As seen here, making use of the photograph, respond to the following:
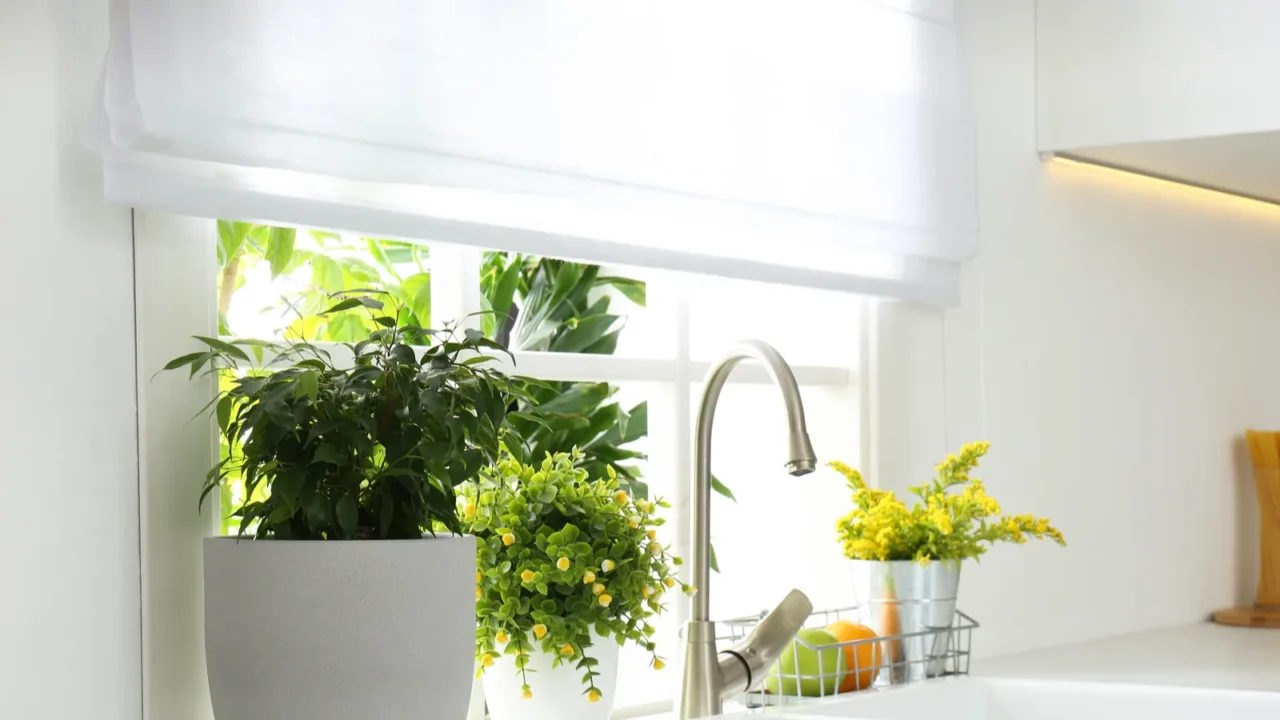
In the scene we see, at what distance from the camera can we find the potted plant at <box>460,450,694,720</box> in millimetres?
1385

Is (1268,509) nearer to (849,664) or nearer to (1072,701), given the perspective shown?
(1072,701)

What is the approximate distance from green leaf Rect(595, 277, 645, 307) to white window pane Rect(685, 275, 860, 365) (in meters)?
0.67

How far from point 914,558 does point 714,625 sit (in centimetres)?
37

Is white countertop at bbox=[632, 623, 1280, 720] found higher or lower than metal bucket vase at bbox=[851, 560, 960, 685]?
lower

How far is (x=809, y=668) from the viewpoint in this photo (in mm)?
1670

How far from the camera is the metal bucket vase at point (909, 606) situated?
1.78 meters

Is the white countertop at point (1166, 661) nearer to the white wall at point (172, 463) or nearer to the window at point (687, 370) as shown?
the window at point (687, 370)

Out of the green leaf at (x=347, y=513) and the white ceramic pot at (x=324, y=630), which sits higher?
the green leaf at (x=347, y=513)

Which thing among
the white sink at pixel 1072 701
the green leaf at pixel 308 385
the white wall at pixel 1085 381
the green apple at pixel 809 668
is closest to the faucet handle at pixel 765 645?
the green apple at pixel 809 668

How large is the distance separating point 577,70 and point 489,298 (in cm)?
106

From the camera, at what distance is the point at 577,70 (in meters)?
1.47

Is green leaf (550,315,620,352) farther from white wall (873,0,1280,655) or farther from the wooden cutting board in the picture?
the wooden cutting board

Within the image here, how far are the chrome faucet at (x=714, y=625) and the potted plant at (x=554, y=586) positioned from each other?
61 millimetres

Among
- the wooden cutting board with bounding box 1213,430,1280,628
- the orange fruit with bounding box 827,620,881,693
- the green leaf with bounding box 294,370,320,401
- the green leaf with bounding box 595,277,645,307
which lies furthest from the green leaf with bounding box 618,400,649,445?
the green leaf with bounding box 294,370,320,401
